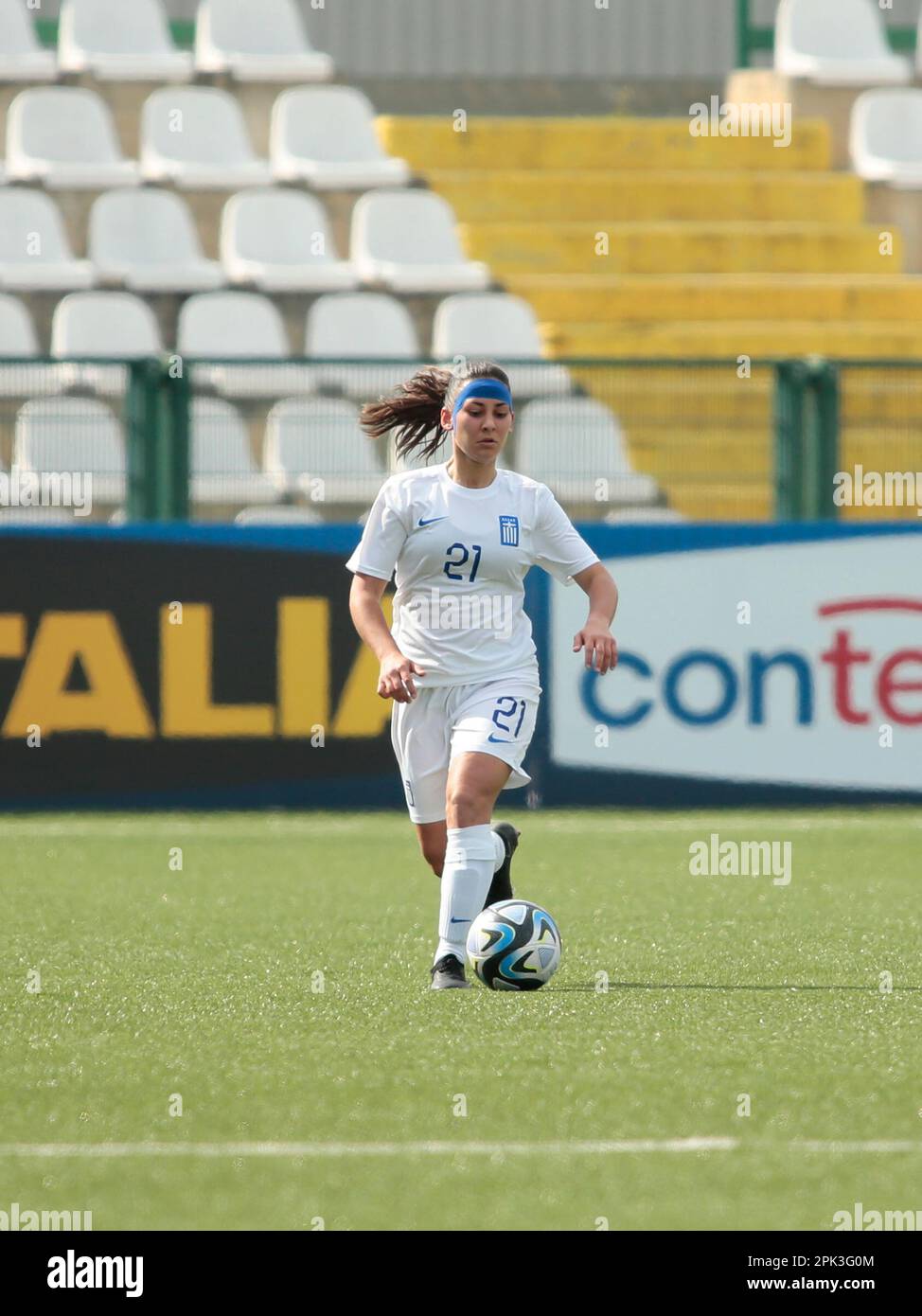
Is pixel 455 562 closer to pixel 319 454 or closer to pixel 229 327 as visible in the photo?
pixel 319 454

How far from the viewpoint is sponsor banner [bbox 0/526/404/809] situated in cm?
1300

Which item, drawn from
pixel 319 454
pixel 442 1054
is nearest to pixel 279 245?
pixel 319 454

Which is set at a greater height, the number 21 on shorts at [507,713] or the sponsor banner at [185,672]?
the sponsor banner at [185,672]

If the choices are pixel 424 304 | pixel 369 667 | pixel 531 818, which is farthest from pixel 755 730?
pixel 424 304

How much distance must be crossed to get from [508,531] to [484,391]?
1.52 feet

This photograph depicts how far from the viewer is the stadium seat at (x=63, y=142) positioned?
1834 centimetres

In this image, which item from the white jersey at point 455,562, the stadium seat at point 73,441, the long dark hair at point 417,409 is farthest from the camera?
the stadium seat at point 73,441

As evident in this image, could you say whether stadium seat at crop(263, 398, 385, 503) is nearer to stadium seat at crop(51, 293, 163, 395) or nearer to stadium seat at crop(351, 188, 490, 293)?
stadium seat at crop(51, 293, 163, 395)

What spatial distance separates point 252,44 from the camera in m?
20.0

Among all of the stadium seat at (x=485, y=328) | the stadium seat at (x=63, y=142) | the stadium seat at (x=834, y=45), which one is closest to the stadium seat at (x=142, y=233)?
the stadium seat at (x=63, y=142)

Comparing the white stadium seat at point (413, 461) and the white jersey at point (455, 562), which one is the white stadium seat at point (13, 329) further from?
the white jersey at point (455, 562)

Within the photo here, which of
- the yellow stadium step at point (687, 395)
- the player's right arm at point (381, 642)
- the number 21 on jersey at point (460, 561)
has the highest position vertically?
the yellow stadium step at point (687, 395)

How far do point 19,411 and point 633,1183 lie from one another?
9606 mm

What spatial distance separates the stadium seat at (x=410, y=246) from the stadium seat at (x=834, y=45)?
4.13 meters
